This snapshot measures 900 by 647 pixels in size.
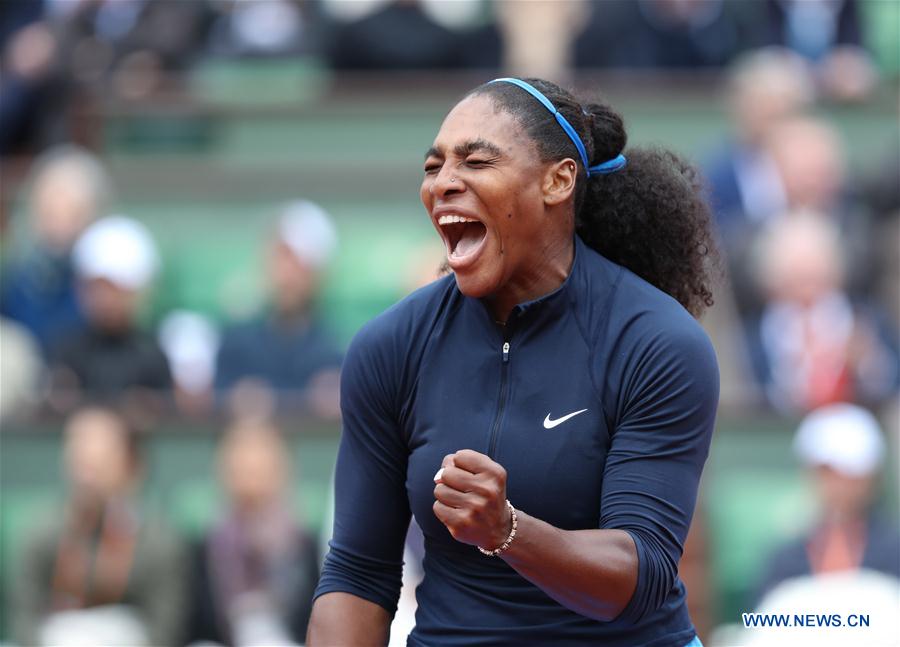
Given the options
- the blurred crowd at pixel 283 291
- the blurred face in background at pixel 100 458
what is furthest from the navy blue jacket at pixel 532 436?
the blurred face in background at pixel 100 458

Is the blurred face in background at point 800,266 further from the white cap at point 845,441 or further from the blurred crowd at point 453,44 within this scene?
the blurred crowd at point 453,44

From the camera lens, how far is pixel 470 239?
2.59 m

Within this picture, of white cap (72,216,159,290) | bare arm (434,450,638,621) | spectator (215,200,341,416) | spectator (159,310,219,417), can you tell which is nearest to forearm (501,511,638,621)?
bare arm (434,450,638,621)

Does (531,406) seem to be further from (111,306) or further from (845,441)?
(111,306)

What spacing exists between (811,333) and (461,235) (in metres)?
4.98

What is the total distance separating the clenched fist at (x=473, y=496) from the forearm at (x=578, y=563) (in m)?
0.06

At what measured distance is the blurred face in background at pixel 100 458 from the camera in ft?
22.2

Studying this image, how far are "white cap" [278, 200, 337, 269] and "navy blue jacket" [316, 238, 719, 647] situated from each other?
506 centimetres

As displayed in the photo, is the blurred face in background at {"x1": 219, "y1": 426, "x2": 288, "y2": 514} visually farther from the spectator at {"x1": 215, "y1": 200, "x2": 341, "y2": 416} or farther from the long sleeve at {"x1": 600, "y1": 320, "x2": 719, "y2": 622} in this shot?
the long sleeve at {"x1": 600, "y1": 320, "x2": 719, "y2": 622}

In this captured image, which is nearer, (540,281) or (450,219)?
(450,219)

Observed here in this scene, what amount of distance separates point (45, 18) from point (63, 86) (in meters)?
1.24

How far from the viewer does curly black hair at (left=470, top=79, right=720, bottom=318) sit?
2.73 m

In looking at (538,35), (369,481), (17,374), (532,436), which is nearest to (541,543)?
(532,436)

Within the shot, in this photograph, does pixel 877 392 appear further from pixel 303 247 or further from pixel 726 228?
pixel 303 247
